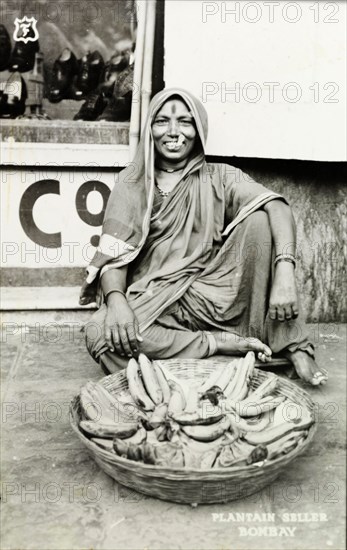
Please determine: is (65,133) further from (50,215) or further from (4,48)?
(4,48)

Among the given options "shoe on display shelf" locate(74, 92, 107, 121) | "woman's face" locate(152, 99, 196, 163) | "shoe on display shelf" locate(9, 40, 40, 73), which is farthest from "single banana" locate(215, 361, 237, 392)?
"shoe on display shelf" locate(9, 40, 40, 73)

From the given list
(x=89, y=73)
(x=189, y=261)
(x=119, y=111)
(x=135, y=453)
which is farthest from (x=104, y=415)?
(x=89, y=73)

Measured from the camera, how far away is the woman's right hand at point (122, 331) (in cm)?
328

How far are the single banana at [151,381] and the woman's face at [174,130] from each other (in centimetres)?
131

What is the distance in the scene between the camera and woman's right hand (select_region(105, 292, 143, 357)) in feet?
10.7

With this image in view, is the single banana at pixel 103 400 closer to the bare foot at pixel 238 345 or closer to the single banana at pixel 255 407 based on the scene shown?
the single banana at pixel 255 407

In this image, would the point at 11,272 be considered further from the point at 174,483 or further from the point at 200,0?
the point at 174,483

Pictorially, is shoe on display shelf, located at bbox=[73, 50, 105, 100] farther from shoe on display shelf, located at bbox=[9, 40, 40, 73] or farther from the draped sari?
the draped sari

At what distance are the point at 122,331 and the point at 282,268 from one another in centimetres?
92

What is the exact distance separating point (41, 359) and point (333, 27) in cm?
288

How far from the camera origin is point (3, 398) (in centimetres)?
338

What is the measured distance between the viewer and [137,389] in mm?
2805

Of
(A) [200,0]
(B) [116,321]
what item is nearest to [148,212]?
(B) [116,321]

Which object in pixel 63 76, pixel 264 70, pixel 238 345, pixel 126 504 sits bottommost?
pixel 126 504
